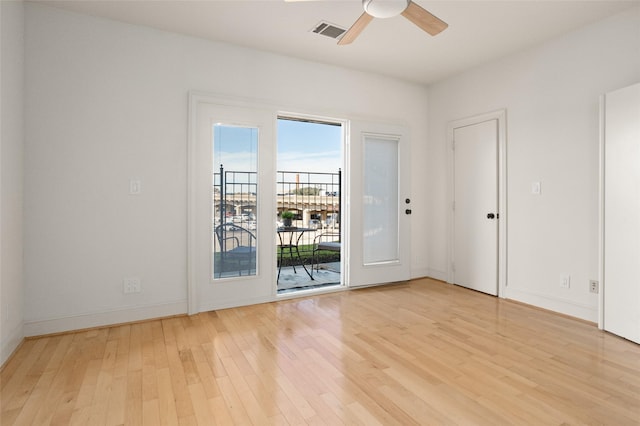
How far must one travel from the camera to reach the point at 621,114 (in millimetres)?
2725

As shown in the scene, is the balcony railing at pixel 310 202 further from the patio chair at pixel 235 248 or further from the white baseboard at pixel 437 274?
the patio chair at pixel 235 248

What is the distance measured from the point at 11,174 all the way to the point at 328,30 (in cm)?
285

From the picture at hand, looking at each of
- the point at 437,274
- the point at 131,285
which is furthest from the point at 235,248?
the point at 437,274

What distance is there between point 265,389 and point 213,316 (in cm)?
145

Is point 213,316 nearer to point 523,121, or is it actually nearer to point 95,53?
point 95,53

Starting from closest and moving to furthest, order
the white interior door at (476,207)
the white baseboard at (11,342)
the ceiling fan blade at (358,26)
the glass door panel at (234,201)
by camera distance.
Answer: the white baseboard at (11,342) → the ceiling fan blade at (358,26) → the glass door panel at (234,201) → the white interior door at (476,207)

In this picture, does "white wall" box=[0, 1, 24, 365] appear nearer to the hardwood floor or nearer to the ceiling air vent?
the hardwood floor

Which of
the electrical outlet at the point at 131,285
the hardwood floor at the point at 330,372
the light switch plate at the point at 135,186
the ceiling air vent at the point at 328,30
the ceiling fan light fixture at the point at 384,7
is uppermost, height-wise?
the ceiling air vent at the point at 328,30

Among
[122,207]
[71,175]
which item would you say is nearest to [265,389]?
[122,207]

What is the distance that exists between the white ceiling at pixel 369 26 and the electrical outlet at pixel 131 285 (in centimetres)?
234

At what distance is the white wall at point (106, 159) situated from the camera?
2770 millimetres

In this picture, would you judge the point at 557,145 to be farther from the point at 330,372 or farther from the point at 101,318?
the point at 101,318

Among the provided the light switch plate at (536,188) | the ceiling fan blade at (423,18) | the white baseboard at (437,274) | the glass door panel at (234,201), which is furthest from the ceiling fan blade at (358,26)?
the white baseboard at (437,274)

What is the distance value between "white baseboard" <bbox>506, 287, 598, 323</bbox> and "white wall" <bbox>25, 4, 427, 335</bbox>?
3534 millimetres
